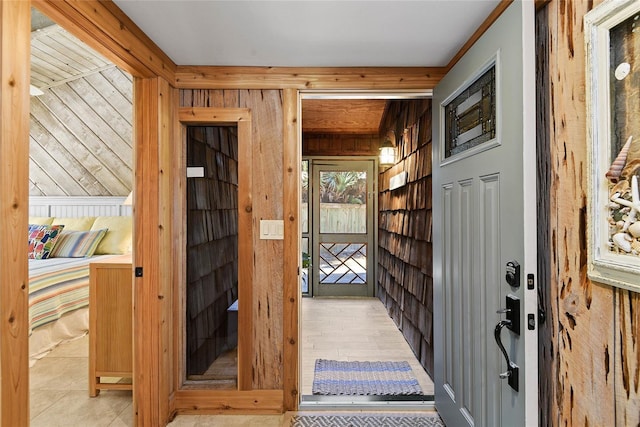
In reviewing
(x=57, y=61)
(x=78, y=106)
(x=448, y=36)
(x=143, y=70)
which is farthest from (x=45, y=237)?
(x=448, y=36)

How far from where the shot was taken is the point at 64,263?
3.94m

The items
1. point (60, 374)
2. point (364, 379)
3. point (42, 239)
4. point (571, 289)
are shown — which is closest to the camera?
point (571, 289)

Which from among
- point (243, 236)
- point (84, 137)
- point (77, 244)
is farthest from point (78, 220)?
point (243, 236)

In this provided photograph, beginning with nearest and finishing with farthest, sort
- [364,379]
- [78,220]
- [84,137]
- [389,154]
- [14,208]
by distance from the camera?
[14,208]
[364,379]
[84,137]
[78,220]
[389,154]

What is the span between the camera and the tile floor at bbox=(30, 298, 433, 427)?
2.40 meters

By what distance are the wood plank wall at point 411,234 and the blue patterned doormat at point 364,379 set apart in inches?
9.3

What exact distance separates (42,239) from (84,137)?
1264 millimetres

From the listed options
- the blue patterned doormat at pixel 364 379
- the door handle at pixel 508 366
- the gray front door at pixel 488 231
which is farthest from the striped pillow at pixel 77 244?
the door handle at pixel 508 366

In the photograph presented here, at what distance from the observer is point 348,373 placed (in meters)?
3.00

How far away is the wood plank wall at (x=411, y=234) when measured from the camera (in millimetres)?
3088

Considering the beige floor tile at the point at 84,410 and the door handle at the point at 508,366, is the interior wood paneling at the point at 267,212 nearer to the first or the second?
the beige floor tile at the point at 84,410

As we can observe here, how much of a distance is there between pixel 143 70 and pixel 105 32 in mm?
423

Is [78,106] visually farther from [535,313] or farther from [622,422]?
[622,422]

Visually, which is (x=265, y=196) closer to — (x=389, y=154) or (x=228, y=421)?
(x=228, y=421)
